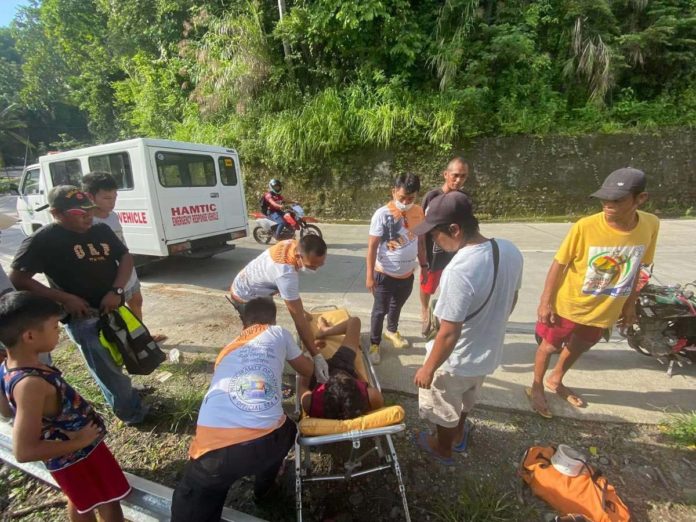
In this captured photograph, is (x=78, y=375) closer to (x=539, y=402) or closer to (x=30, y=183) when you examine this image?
(x=539, y=402)

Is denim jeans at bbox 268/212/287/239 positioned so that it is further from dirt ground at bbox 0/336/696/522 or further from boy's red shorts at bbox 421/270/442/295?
dirt ground at bbox 0/336/696/522

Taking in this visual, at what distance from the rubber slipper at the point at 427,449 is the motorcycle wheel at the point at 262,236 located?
247 inches

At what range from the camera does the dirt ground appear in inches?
74.6

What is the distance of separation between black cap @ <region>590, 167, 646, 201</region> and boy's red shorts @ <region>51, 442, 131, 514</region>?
315cm

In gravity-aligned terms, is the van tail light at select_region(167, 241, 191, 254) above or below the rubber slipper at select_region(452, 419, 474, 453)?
above

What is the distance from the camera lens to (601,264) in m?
2.22

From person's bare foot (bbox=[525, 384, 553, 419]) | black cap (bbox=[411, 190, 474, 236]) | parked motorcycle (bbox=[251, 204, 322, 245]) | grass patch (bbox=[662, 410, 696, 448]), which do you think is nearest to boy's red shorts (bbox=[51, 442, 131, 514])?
black cap (bbox=[411, 190, 474, 236])

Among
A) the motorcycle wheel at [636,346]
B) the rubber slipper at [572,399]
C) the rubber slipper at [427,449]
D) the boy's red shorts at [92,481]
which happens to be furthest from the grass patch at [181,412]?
the motorcycle wheel at [636,346]

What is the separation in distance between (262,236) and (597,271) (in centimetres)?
696

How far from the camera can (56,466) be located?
61.7 inches

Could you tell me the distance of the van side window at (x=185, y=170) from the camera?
5.40 metres

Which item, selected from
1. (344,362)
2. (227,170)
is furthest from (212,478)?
(227,170)

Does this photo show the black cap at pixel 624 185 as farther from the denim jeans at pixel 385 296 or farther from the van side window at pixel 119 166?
the van side window at pixel 119 166

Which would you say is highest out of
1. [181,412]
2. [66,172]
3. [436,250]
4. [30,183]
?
[66,172]
